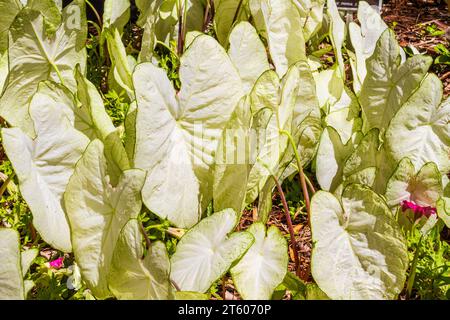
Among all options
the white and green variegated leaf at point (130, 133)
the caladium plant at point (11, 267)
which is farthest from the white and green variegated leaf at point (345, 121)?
the caladium plant at point (11, 267)

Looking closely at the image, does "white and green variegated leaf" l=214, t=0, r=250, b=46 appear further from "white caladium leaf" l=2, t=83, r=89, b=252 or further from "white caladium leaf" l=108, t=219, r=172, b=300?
"white caladium leaf" l=108, t=219, r=172, b=300

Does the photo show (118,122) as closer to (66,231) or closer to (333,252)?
(66,231)

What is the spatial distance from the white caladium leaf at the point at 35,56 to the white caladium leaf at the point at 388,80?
69cm

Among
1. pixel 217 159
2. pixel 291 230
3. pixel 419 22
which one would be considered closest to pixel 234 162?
pixel 217 159

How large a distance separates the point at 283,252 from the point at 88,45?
123cm

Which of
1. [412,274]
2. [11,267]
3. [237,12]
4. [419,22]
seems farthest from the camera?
[419,22]

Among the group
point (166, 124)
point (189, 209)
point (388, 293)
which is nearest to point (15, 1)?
point (166, 124)

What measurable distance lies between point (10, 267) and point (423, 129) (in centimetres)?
88

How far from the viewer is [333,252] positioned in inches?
44.9

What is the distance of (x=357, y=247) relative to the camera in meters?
1.16

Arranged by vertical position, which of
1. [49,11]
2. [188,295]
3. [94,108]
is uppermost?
[49,11]

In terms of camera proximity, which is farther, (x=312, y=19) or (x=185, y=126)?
(x=312, y=19)

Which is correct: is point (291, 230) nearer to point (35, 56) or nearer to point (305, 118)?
point (305, 118)
